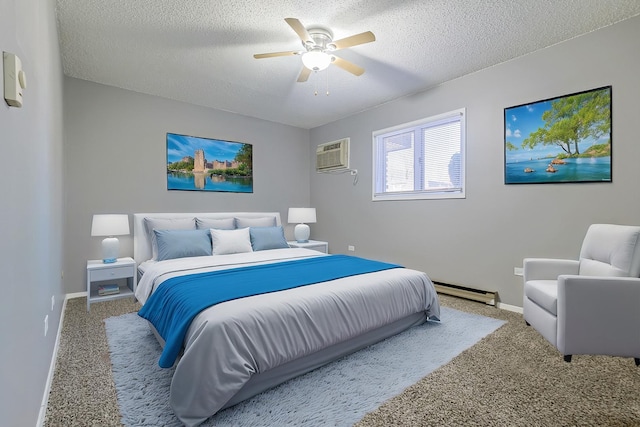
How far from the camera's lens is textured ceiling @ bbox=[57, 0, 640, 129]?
8.11ft

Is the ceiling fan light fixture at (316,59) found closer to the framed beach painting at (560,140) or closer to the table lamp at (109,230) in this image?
the framed beach painting at (560,140)

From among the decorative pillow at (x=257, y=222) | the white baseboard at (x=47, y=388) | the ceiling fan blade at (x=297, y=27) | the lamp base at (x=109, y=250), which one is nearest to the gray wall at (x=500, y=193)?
the decorative pillow at (x=257, y=222)

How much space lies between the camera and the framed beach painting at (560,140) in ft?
9.07

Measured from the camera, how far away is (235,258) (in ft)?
11.4

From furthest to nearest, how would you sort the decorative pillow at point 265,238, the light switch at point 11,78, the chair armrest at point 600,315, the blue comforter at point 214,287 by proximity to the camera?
the decorative pillow at point 265,238 < the chair armrest at point 600,315 < the blue comforter at point 214,287 < the light switch at point 11,78

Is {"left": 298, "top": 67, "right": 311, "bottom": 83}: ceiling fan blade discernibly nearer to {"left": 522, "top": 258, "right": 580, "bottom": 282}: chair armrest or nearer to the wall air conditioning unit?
the wall air conditioning unit

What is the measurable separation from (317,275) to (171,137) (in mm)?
3178

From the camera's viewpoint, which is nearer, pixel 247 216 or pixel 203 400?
pixel 203 400

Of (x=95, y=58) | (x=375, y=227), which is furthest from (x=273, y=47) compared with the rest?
(x=375, y=227)

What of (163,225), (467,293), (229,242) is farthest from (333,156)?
(467,293)

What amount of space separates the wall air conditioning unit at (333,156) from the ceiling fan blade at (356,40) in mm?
2629

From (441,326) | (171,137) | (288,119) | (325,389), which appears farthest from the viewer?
(288,119)

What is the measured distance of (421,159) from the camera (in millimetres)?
4324

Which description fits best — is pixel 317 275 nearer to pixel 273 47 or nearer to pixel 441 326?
→ pixel 441 326
